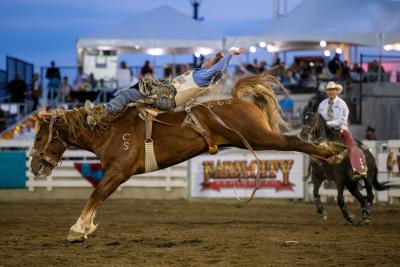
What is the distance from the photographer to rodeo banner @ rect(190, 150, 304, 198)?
17.9 metres

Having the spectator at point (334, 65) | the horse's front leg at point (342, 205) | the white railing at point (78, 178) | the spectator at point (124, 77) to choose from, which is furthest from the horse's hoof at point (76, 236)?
the spectator at point (334, 65)

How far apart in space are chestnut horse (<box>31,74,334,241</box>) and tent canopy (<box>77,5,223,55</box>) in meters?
12.6

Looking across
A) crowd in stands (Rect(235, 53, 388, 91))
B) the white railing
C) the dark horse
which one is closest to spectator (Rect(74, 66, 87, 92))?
crowd in stands (Rect(235, 53, 388, 91))

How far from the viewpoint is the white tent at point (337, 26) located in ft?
69.7

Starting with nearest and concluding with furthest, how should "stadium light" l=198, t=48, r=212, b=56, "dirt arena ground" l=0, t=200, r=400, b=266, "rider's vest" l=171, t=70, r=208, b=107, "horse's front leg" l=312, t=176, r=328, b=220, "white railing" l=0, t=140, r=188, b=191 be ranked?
1. "dirt arena ground" l=0, t=200, r=400, b=266
2. "rider's vest" l=171, t=70, r=208, b=107
3. "horse's front leg" l=312, t=176, r=328, b=220
4. "white railing" l=0, t=140, r=188, b=191
5. "stadium light" l=198, t=48, r=212, b=56

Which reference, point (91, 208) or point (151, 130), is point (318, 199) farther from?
point (91, 208)

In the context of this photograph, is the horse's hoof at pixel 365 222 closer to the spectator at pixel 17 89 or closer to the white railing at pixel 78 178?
the white railing at pixel 78 178

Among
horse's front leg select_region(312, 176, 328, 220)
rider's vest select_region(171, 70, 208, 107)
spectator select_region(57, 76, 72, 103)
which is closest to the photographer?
rider's vest select_region(171, 70, 208, 107)

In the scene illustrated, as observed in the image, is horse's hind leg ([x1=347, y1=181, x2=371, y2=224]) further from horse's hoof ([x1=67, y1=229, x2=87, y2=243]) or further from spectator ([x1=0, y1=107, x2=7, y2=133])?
spectator ([x1=0, y1=107, x2=7, y2=133])

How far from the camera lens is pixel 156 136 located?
31.7ft

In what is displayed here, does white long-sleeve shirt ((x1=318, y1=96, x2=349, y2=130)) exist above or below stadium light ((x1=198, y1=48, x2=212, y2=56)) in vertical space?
below

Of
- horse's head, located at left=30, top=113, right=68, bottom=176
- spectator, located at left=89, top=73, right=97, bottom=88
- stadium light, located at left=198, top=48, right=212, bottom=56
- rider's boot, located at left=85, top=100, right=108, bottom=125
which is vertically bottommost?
horse's head, located at left=30, top=113, right=68, bottom=176

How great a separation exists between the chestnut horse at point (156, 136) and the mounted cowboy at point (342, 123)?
118 inches

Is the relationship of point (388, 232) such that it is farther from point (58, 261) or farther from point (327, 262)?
point (58, 261)
